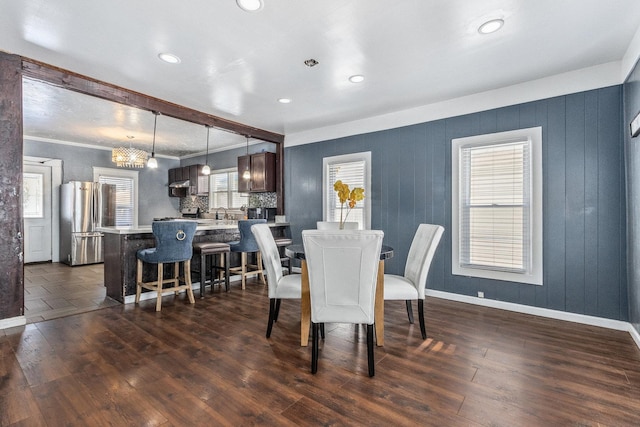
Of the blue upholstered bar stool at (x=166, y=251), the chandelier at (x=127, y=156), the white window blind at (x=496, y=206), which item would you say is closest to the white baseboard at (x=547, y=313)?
the white window blind at (x=496, y=206)

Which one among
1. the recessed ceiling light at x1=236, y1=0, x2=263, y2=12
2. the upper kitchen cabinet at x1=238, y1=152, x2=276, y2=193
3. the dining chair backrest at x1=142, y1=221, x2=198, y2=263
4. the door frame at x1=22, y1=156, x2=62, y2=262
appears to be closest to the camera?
the recessed ceiling light at x1=236, y1=0, x2=263, y2=12

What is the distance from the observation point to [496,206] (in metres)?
3.71

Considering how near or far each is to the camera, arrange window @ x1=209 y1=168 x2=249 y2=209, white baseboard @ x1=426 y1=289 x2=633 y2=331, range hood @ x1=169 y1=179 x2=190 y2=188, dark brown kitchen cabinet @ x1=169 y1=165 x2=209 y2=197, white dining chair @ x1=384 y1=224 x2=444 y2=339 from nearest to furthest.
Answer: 1. white dining chair @ x1=384 y1=224 x2=444 y2=339
2. white baseboard @ x1=426 y1=289 x2=633 y2=331
3. window @ x1=209 y1=168 x2=249 y2=209
4. dark brown kitchen cabinet @ x1=169 y1=165 x2=209 y2=197
5. range hood @ x1=169 y1=179 x2=190 y2=188

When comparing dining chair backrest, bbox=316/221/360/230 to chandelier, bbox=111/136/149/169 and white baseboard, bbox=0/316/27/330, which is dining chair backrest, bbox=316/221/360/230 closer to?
white baseboard, bbox=0/316/27/330

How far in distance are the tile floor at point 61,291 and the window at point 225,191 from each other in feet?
8.72

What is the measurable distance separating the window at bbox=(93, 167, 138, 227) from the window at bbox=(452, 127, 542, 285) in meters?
7.12

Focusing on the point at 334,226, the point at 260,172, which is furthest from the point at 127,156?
the point at 334,226

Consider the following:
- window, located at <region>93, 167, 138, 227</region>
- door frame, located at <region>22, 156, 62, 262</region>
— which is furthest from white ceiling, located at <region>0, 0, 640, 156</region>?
window, located at <region>93, 167, 138, 227</region>

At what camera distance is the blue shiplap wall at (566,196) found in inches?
120

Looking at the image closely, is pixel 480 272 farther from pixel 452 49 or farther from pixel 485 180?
pixel 452 49

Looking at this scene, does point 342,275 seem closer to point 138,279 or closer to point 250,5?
point 250,5

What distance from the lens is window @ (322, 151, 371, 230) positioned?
4.87 metres

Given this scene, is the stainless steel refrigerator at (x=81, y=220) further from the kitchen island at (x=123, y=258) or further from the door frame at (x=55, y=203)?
the kitchen island at (x=123, y=258)

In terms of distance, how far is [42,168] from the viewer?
20.9ft
